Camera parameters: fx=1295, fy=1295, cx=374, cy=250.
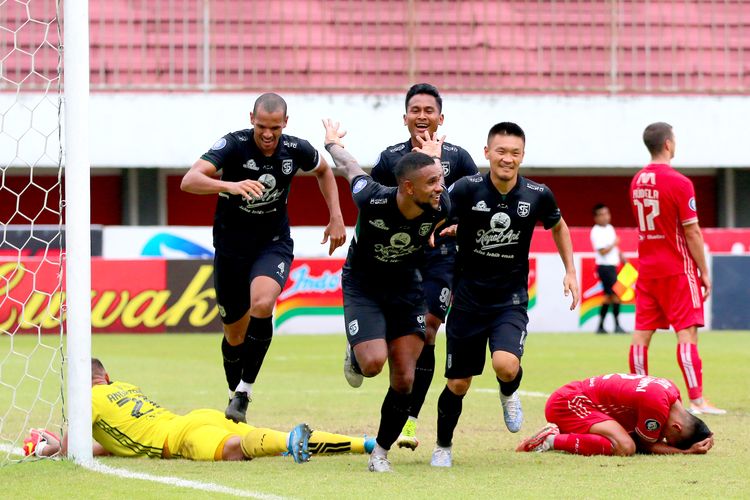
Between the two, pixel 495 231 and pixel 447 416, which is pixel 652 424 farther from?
pixel 495 231

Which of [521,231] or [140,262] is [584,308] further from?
[521,231]

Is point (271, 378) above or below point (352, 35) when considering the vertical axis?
below

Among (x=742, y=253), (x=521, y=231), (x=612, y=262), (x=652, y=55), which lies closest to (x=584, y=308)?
(x=612, y=262)

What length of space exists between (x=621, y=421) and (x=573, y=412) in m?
0.30

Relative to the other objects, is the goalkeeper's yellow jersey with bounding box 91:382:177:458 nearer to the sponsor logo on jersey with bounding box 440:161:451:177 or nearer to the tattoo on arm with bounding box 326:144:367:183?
the tattoo on arm with bounding box 326:144:367:183

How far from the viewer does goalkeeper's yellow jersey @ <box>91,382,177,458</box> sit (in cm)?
759

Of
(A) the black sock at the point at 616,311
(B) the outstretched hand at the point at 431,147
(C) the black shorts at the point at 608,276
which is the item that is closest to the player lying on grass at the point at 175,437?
(B) the outstretched hand at the point at 431,147

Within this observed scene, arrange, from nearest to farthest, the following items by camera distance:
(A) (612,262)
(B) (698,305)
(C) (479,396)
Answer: (B) (698,305) → (C) (479,396) → (A) (612,262)

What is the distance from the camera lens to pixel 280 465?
722cm

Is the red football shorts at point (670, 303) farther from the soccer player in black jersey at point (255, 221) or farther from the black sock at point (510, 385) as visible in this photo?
the soccer player in black jersey at point (255, 221)

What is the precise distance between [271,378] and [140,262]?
667 centimetres

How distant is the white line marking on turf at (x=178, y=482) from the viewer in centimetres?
605

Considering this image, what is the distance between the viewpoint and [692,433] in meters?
7.57

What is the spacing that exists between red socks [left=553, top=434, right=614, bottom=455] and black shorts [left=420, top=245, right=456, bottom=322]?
1.14 meters
